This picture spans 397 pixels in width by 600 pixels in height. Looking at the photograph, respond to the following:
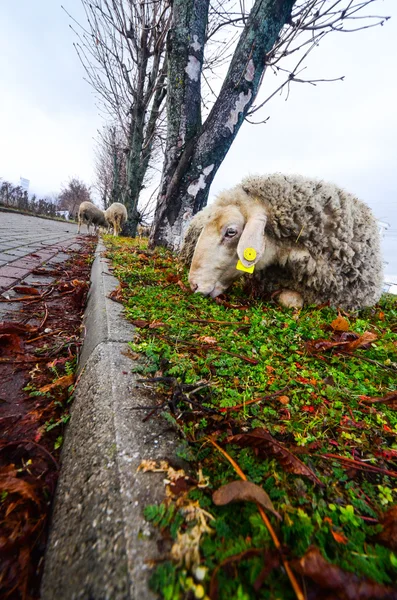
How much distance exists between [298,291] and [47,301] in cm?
248

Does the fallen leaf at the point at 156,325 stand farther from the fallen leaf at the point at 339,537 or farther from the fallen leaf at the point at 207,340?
the fallen leaf at the point at 339,537

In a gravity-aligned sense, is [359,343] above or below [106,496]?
above

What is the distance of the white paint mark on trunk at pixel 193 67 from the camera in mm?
4797

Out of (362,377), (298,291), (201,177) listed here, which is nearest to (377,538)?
(362,377)

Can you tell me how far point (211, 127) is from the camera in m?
4.54

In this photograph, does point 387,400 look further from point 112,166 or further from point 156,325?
point 112,166

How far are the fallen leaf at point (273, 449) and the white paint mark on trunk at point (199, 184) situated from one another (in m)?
4.67

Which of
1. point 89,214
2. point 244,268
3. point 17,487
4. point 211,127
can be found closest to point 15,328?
point 17,487

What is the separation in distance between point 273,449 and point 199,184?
4.78 metres

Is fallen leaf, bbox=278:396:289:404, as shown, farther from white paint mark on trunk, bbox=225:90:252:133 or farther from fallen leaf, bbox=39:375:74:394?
white paint mark on trunk, bbox=225:90:252:133

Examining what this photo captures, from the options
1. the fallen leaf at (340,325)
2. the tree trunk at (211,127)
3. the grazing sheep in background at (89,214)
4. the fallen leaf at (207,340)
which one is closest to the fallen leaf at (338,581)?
the fallen leaf at (207,340)

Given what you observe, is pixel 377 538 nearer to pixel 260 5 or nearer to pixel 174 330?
pixel 174 330

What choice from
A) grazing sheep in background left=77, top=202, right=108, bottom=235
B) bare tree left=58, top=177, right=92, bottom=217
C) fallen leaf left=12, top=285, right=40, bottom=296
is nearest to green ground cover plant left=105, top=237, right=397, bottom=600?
fallen leaf left=12, top=285, right=40, bottom=296

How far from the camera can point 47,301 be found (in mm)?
2623
